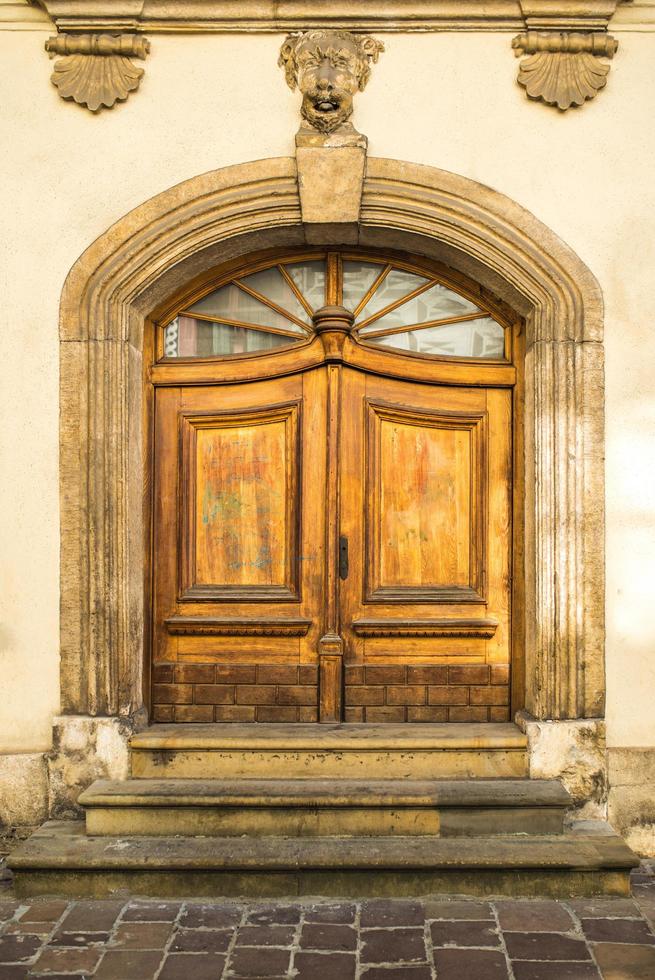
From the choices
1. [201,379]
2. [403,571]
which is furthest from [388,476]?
[201,379]

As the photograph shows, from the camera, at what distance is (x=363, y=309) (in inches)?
184

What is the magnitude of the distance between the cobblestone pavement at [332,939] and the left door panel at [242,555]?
1.16 m

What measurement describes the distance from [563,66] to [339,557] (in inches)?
110

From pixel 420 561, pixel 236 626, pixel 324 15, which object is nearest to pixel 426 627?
pixel 420 561

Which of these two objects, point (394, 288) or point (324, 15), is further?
point (394, 288)

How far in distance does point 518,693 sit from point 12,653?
268 cm

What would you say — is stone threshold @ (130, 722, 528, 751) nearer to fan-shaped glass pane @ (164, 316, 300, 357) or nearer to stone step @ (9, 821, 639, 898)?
stone step @ (9, 821, 639, 898)

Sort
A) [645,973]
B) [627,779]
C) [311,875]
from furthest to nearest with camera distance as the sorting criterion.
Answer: [627,779]
[311,875]
[645,973]

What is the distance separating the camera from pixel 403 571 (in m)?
4.61

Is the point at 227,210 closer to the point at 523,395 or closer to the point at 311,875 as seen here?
the point at 523,395

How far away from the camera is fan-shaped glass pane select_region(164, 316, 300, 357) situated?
4.70 m

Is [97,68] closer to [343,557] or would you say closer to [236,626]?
[343,557]

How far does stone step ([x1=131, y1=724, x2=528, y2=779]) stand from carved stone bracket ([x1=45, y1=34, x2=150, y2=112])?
129 inches

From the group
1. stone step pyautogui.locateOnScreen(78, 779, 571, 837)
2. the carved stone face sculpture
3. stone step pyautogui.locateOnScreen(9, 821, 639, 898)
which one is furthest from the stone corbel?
stone step pyautogui.locateOnScreen(9, 821, 639, 898)
